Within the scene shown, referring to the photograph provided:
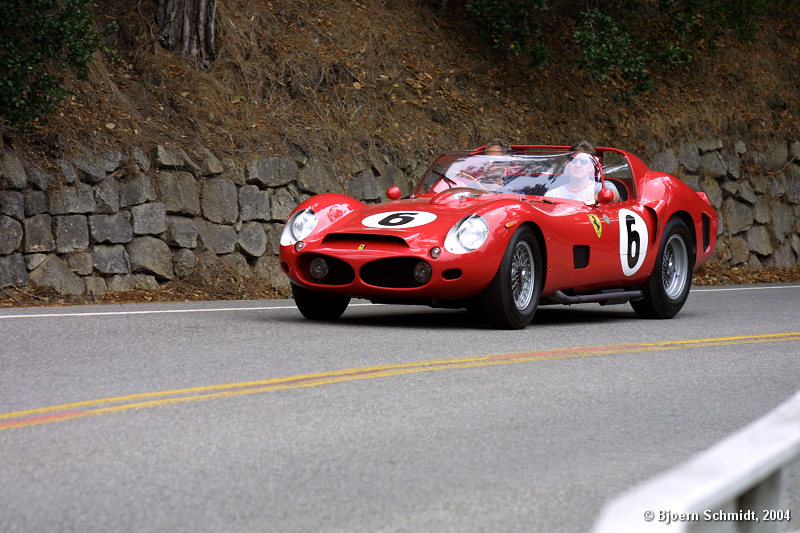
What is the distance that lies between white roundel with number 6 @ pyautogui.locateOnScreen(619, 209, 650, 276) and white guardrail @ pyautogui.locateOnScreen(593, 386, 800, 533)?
744cm

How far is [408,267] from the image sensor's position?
8391 millimetres

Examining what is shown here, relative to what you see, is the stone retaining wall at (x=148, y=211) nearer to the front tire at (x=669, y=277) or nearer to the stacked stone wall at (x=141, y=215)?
the stacked stone wall at (x=141, y=215)

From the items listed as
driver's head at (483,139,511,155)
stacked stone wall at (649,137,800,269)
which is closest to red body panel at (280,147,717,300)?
driver's head at (483,139,511,155)

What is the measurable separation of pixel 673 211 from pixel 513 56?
10.5 meters

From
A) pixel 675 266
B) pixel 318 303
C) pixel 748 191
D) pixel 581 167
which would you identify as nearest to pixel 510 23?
pixel 748 191

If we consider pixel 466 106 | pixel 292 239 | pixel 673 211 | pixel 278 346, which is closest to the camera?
pixel 278 346

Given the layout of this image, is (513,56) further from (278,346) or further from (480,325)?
(278,346)

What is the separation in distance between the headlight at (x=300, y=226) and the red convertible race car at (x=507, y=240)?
0.01 meters

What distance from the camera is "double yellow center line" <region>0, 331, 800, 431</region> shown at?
4.93 metres

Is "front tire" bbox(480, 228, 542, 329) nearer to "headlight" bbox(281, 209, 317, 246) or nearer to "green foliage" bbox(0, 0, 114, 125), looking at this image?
"headlight" bbox(281, 209, 317, 246)

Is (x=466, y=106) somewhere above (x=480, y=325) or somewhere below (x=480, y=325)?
above

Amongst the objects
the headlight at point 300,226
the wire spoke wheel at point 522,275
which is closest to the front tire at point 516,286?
the wire spoke wheel at point 522,275

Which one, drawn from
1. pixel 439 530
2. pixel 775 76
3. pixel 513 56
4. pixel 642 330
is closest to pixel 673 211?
pixel 642 330

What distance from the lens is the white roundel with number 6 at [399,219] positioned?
8.52 m
